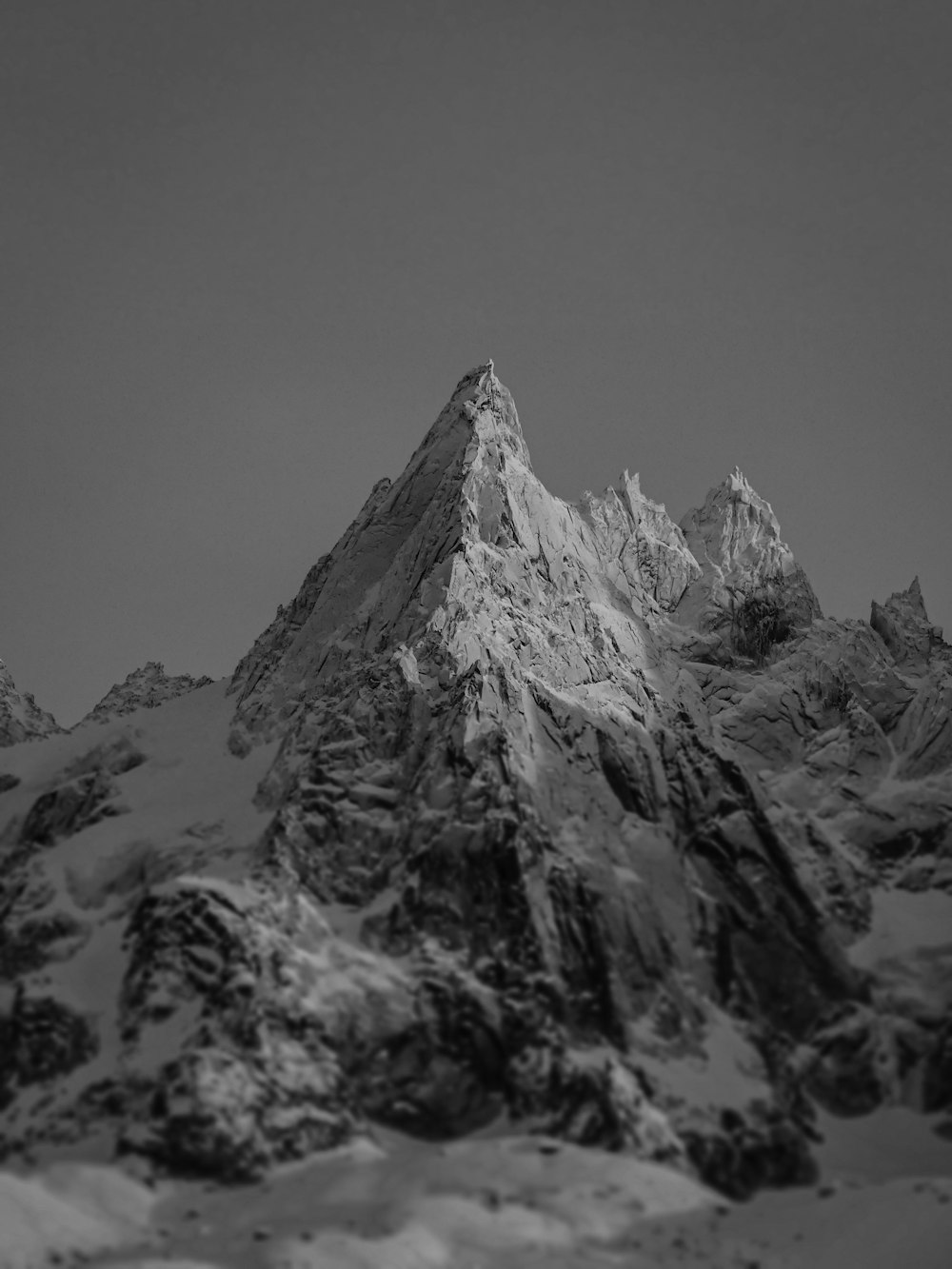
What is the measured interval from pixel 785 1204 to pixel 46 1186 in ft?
262

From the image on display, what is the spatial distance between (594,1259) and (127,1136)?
173ft

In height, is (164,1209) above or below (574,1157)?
below

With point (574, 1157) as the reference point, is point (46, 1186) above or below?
below

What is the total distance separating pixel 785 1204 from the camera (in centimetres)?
19900

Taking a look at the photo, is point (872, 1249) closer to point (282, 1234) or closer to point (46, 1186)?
point (282, 1234)

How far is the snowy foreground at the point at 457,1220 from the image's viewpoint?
180625 millimetres

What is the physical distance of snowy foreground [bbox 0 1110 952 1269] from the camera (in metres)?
181

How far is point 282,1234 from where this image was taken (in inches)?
7180

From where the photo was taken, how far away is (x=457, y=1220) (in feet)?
614

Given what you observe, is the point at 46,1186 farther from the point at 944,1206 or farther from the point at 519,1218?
the point at 944,1206

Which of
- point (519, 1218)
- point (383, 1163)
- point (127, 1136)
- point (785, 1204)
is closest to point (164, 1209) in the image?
point (127, 1136)

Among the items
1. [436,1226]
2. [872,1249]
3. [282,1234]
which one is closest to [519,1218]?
[436,1226]

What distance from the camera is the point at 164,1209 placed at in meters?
188

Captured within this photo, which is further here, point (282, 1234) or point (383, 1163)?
point (383, 1163)
